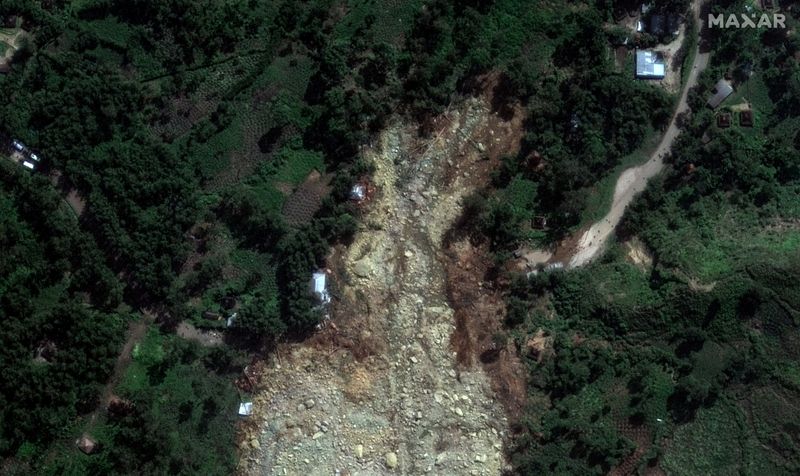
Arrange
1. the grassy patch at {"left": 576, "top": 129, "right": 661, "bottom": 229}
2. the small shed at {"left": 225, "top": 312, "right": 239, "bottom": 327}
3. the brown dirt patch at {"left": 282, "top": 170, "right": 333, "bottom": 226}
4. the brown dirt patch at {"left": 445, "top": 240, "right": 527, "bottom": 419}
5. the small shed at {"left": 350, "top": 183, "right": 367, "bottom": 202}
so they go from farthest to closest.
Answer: the grassy patch at {"left": 576, "top": 129, "right": 661, "bottom": 229}
the brown dirt patch at {"left": 282, "top": 170, "right": 333, "bottom": 226}
the small shed at {"left": 350, "top": 183, "right": 367, "bottom": 202}
the brown dirt patch at {"left": 445, "top": 240, "right": 527, "bottom": 419}
the small shed at {"left": 225, "top": 312, "right": 239, "bottom": 327}

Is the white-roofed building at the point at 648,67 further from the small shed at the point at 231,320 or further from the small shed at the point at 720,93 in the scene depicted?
the small shed at the point at 231,320

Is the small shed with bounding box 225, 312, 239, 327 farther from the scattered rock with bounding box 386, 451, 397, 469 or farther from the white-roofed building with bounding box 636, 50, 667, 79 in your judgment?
the white-roofed building with bounding box 636, 50, 667, 79

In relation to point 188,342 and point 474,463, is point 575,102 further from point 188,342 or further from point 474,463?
point 188,342

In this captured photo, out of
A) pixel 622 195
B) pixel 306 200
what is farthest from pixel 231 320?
pixel 622 195

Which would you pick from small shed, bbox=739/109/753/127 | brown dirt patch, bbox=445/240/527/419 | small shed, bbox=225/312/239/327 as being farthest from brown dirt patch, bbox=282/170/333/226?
small shed, bbox=739/109/753/127


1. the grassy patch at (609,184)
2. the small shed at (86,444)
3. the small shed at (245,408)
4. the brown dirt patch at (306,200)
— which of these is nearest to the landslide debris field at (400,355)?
the small shed at (245,408)

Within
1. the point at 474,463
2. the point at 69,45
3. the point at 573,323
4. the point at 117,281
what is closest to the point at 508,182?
the point at 573,323
